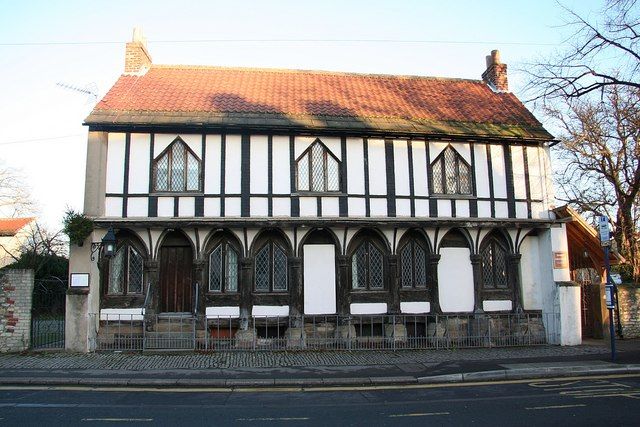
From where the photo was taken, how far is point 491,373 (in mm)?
11031

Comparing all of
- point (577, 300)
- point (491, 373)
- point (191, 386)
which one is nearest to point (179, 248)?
point (191, 386)

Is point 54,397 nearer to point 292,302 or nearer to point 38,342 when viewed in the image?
→ point 38,342

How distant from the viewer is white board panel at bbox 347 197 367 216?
51.0 feet

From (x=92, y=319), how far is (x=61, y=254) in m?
26.1

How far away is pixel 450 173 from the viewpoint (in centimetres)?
1648

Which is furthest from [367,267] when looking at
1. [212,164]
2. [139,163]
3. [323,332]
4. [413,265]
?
[139,163]

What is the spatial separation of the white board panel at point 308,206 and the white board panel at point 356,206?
3.54 feet

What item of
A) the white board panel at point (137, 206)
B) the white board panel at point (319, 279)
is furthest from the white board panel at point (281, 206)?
the white board panel at point (137, 206)

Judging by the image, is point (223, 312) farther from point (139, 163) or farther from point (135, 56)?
point (135, 56)

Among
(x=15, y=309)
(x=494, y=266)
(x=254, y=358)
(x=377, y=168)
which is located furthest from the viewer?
(x=494, y=266)

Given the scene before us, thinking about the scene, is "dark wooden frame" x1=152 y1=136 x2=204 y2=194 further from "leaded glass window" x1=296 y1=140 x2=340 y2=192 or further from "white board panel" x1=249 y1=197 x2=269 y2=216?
"leaded glass window" x1=296 y1=140 x2=340 y2=192

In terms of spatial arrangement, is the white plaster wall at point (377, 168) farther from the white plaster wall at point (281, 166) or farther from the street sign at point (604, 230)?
the street sign at point (604, 230)

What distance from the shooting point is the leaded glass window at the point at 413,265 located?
16.0m

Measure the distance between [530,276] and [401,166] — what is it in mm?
5794
